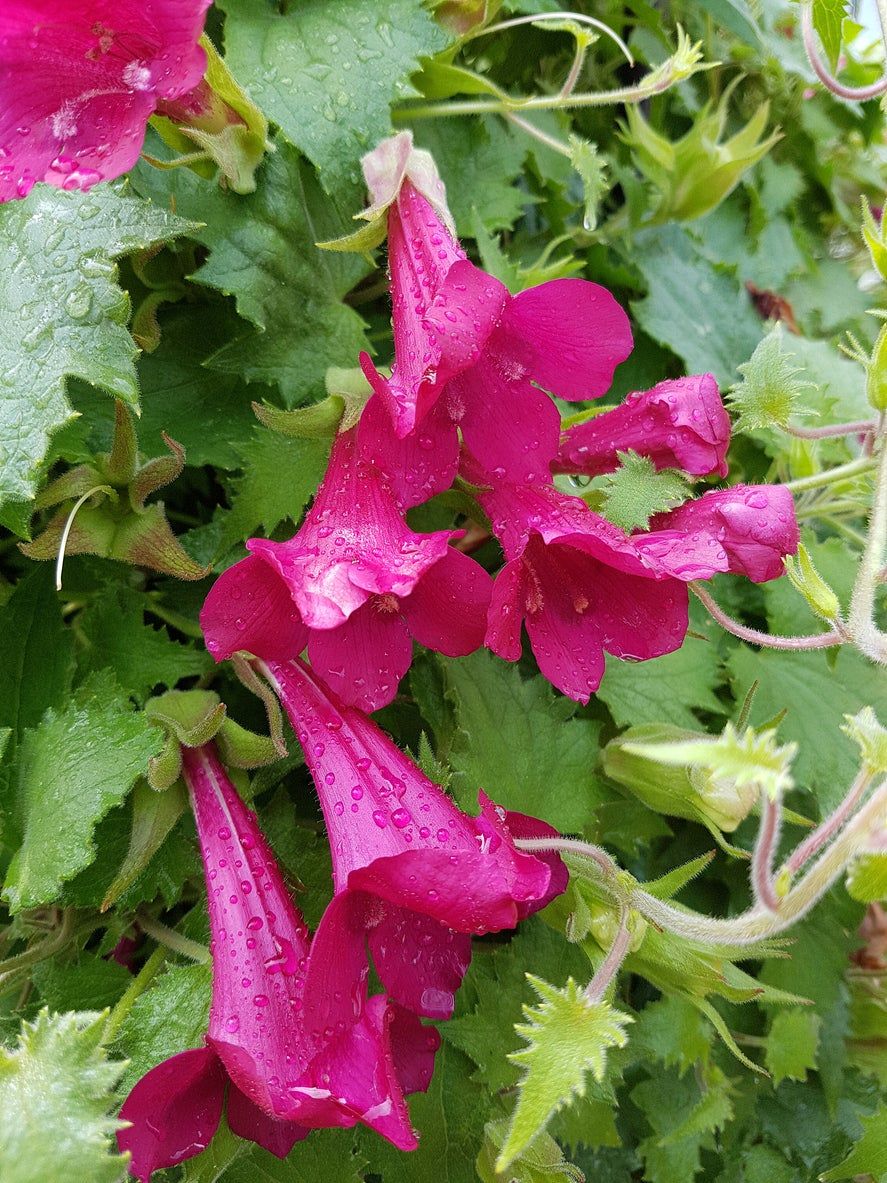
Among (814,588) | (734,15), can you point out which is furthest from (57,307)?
(734,15)

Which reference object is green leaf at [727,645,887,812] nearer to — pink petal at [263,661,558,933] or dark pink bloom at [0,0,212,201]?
pink petal at [263,661,558,933]

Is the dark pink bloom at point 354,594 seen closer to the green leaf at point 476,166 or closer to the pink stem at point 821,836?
the pink stem at point 821,836

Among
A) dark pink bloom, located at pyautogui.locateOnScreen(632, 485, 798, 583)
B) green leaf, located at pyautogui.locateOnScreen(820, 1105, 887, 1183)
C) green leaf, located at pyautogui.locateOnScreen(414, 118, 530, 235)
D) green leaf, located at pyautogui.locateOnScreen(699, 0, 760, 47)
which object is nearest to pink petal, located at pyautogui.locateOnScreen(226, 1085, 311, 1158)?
dark pink bloom, located at pyautogui.locateOnScreen(632, 485, 798, 583)

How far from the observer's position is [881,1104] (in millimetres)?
769

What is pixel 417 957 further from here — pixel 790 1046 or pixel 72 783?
pixel 790 1046

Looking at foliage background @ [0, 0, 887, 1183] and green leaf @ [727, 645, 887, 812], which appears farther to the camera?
green leaf @ [727, 645, 887, 812]

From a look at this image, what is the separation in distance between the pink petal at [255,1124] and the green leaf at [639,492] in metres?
0.35

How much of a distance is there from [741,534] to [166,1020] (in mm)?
400

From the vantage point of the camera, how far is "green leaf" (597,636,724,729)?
735 mm

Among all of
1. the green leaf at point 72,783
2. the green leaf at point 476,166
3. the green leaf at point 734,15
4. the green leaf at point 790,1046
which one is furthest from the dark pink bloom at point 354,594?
the green leaf at point 734,15

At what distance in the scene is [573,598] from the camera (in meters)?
0.54

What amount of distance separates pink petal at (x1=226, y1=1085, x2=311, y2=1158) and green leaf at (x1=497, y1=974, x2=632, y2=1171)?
13 cm

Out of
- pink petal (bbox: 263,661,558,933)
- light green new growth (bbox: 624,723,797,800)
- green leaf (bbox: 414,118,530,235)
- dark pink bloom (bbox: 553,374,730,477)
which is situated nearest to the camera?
light green new growth (bbox: 624,723,797,800)

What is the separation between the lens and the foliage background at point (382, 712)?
1.73 feet
